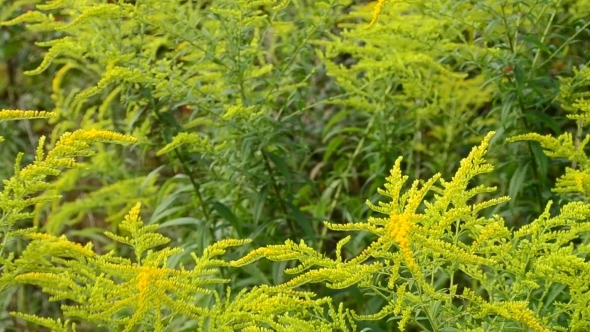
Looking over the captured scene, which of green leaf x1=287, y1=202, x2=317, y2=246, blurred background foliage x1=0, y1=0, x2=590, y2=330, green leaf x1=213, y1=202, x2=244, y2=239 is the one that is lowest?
green leaf x1=287, y1=202, x2=317, y2=246

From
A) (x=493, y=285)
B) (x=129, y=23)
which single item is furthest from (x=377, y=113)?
(x=493, y=285)

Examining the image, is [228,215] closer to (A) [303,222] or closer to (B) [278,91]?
(A) [303,222]

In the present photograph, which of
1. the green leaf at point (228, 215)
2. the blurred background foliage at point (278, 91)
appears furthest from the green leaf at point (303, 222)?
the green leaf at point (228, 215)

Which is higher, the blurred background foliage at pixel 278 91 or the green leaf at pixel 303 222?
the blurred background foliage at pixel 278 91

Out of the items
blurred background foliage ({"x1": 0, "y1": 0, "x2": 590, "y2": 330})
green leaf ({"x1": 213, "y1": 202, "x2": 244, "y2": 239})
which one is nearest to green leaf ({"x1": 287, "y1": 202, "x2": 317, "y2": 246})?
blurred background foliage ({"x1": 0, "y1": 0, "x2": 590, "y2": 330})

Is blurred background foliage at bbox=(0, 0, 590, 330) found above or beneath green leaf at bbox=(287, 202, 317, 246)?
above

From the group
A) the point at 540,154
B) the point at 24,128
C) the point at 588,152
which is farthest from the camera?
the point at 24,128

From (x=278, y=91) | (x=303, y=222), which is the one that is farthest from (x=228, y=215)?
(x=278, y=91)

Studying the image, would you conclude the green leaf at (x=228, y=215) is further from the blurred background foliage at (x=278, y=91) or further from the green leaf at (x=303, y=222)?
the green leaf at (x=303, y=222)

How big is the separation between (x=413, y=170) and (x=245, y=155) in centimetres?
127

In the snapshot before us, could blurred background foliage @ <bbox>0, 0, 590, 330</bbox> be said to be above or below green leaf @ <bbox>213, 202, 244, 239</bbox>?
above

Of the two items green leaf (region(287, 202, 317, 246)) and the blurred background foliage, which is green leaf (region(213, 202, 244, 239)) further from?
green leaf (region(287, 202, 317, 246))

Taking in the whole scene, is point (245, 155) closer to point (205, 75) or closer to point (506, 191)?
point (205, 75)

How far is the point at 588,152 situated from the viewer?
2.99 metres
